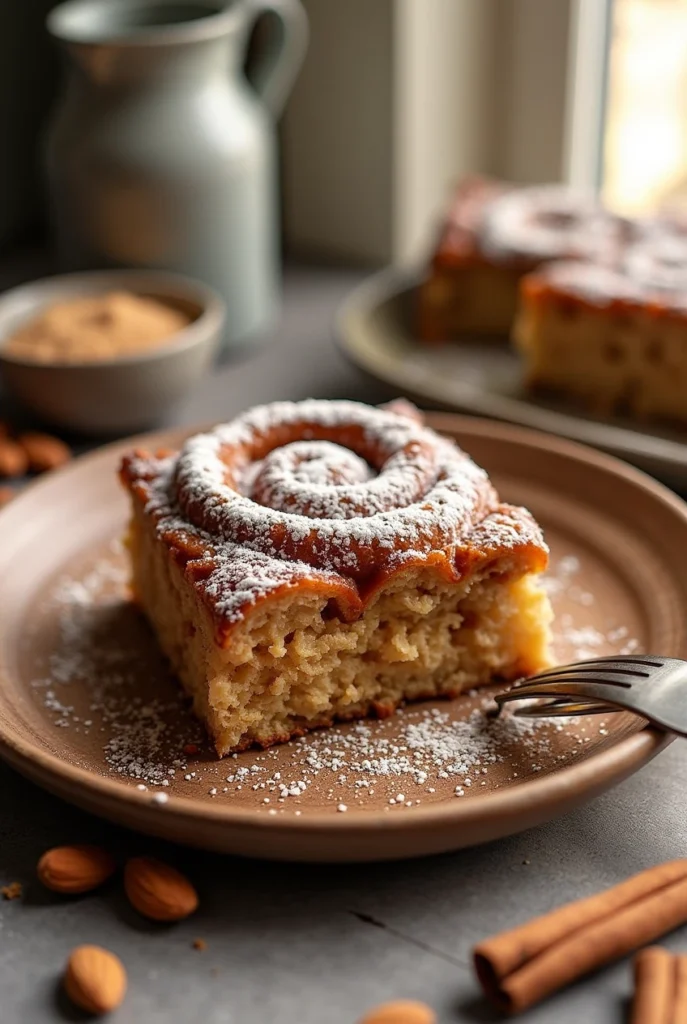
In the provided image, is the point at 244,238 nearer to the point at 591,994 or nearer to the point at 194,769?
the point at 194,769

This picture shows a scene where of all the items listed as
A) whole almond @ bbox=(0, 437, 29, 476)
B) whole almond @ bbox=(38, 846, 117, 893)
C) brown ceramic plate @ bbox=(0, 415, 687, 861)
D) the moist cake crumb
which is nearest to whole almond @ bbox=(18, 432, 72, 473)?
whole almond @ bbox=(0, 437, 29, 476)

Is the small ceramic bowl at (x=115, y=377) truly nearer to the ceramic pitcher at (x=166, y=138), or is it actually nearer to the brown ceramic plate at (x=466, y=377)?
the ceramic pitcher at (x=166, y=138)

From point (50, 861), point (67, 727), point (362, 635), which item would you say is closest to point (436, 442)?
point (362, 635)

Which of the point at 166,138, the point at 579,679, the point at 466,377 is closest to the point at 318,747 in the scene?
the point at 579,679

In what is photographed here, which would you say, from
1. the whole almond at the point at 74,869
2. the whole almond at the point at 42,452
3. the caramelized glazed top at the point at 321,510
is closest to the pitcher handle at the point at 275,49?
the whole almond at the point at 42,452

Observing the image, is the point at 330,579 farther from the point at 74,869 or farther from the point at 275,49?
the point at 275,49

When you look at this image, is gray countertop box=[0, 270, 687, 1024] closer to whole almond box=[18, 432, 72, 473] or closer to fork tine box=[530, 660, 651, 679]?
fork tine box=[530, 660, 651, 679]
